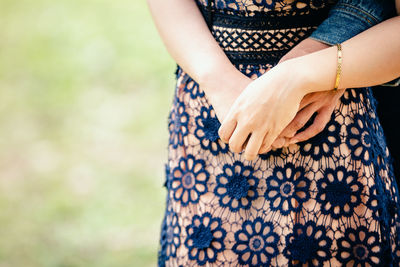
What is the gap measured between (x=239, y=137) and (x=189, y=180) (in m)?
0.29

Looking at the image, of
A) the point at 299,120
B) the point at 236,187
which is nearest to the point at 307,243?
the point at 236,187

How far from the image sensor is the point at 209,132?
1343 mm

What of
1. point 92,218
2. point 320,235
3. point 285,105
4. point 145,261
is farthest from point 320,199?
point 92,218

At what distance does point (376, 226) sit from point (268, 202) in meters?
0.30

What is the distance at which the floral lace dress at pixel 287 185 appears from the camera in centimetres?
127

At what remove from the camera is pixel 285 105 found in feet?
3.65

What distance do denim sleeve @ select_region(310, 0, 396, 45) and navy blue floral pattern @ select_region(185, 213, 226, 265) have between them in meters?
0.59

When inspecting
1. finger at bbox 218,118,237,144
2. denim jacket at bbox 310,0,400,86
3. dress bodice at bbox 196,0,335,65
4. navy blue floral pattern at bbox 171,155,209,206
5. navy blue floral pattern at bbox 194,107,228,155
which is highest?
dress bodice at bbox 196,0,335,65

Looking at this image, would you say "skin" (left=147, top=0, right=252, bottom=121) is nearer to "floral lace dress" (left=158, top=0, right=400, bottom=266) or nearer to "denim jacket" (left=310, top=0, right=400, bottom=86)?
"floral lace dress" (left=158, top=0, right=400, bottom=266)

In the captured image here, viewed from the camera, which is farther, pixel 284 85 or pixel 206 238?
pixel 206 238

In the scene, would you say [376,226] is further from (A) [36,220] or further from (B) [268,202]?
(A) [36,220]

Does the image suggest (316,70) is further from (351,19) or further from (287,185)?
(287,185)

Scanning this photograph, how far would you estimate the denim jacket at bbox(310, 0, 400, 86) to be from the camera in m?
1.17

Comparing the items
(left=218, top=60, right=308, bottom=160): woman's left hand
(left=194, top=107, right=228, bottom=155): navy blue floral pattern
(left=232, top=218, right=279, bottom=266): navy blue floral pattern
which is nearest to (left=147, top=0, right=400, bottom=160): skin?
(left=218, top=60, right=308, bottom=160): woman's left hand
